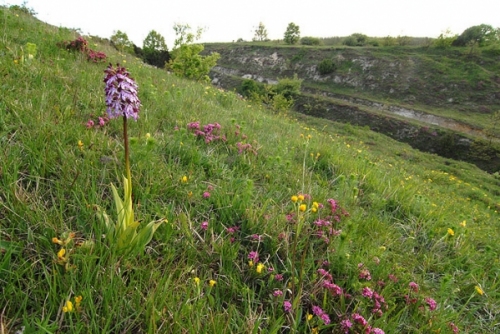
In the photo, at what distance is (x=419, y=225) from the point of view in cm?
318

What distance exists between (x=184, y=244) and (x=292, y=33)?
2929 inches

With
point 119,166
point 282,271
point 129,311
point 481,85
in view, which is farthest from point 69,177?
point 481,85

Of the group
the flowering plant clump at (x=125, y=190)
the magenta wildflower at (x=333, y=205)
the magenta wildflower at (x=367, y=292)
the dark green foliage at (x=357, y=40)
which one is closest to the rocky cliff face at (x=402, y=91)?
the dark green foliage at (x=357, y=40)

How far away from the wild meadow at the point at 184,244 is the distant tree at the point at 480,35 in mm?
58577

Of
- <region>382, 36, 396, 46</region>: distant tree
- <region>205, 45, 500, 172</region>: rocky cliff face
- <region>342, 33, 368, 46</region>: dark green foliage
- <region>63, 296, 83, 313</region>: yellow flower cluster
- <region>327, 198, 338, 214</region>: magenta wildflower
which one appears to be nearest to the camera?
<region>63, 296, 83, 313</region>: yellow flower cluster

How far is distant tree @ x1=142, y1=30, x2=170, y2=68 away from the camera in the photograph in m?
44.6

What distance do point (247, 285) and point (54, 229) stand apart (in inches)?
47.1

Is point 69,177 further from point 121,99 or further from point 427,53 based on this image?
point 427,53

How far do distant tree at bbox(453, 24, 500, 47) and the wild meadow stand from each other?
58577 millimetres

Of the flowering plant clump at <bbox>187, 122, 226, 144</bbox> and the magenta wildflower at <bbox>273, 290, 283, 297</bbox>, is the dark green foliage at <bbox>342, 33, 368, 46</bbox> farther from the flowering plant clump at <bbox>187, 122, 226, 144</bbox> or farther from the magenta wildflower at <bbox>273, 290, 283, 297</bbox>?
the magenta wildflower at <bbox>273, 290, 283, 297</bbox>

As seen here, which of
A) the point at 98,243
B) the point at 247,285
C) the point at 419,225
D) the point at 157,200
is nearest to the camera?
the point at 98,243

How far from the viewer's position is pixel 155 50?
150ft

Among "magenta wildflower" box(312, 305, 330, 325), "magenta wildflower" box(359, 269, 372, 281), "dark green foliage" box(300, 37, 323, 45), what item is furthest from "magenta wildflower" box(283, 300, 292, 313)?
"dark green foliage" box(300, 37, 323, 45)

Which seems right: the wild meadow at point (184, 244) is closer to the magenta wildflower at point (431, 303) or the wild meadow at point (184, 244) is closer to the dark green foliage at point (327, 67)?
the magenta wildflower at point (431, 303)
